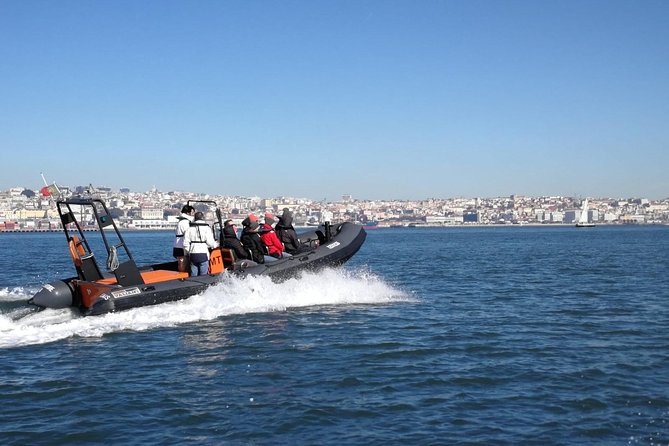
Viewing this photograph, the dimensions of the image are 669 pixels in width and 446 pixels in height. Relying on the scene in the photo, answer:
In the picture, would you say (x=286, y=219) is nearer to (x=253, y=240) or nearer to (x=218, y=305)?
(x=253, y=240)

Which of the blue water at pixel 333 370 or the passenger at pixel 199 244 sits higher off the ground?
the passenger at pixel 199 244

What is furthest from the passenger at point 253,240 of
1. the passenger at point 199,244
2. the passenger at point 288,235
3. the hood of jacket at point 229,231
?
the passenger at point 199,244

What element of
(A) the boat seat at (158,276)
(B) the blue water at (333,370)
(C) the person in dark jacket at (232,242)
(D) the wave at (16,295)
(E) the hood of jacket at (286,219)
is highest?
(E) the hood of jacket at (286,219)

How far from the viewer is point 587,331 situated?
12.5m

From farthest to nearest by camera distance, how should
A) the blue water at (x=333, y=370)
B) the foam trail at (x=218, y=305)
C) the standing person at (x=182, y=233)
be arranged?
the standing person at (x=182, y=233)
the foam trail at (x=218, y=305)
the blue water at (x=333, y=370)

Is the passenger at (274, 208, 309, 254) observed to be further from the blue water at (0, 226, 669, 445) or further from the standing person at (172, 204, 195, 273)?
the standing person at (172, 204, 195, 273)

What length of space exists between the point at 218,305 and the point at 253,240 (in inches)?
87.5

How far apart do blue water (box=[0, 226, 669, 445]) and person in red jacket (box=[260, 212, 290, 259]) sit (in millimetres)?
982

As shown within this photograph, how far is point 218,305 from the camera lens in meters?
14.1

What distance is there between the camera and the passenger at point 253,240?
15.7 m

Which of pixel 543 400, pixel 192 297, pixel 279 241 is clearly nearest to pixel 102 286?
pixel 192 297

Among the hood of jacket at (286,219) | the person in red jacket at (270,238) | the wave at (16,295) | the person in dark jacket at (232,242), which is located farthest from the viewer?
the hood of jacket at (286,219)

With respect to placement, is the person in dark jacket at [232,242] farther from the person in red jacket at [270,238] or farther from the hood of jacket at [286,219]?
the hood of jacket at [286,219]

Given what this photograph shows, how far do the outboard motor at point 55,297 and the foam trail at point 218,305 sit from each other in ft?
0.56
